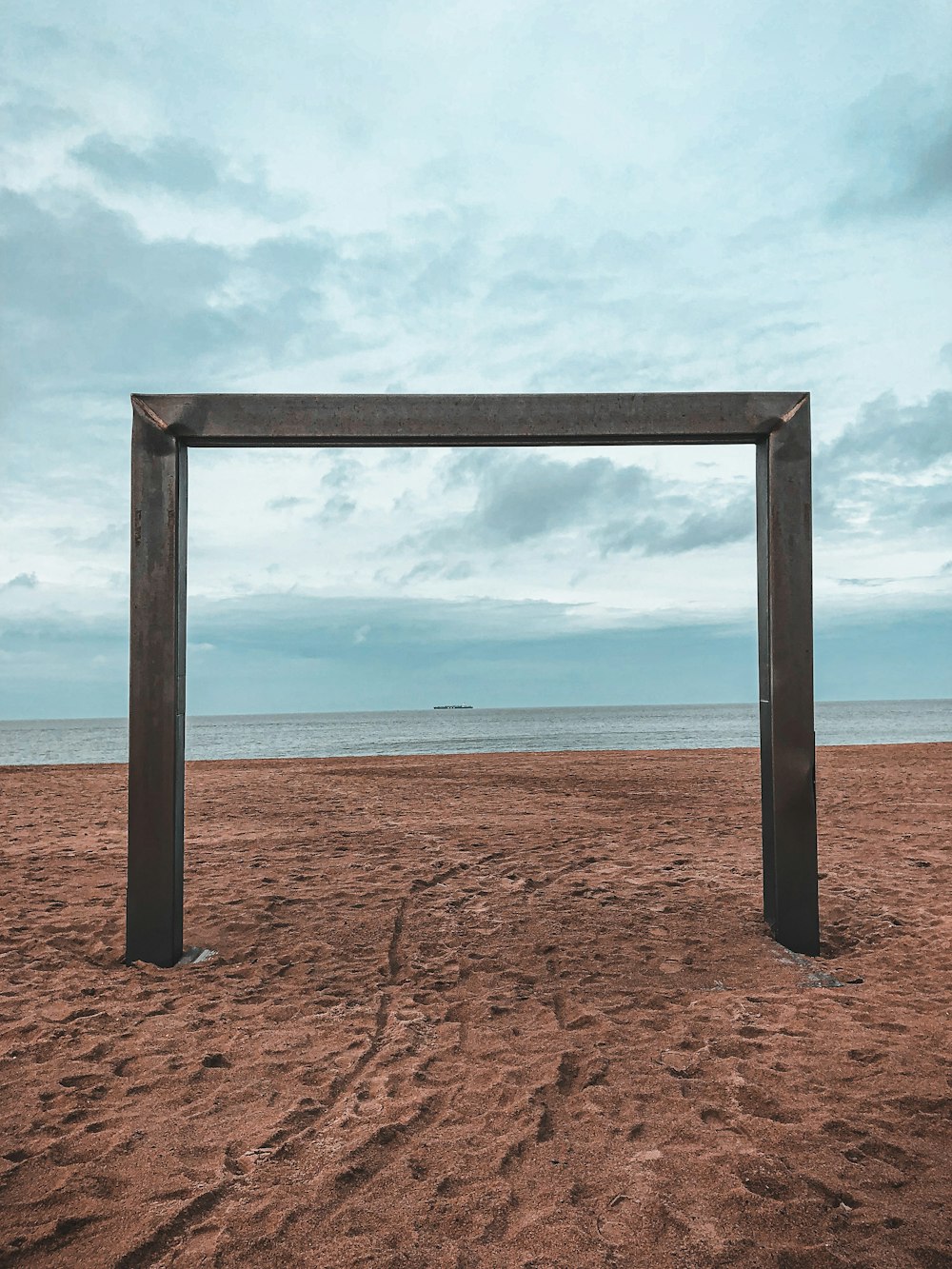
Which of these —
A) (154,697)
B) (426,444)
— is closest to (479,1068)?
(154,697)

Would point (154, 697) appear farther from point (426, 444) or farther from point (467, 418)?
point (467, 418)

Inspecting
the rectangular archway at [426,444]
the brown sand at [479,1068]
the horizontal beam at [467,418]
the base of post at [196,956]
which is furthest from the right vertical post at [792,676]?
the base of post at [196,956]

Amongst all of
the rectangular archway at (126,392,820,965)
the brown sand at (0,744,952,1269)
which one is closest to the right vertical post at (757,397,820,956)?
the rectangular archway at (126,392,820,965)

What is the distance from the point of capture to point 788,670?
5.04 metres

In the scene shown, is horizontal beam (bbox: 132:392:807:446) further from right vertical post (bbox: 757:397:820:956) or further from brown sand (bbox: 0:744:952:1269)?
brown sand (bbox: 0:744:952:1269)

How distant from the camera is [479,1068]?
3.63 meters

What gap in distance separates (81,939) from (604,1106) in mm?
3903

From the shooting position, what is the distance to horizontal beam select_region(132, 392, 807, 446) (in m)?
4.97

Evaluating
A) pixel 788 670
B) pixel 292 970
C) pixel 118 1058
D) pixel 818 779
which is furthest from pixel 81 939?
pixel 818 779

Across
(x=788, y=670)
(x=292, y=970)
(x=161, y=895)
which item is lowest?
(x=292, y=970)

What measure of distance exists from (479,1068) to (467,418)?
11.9 ft

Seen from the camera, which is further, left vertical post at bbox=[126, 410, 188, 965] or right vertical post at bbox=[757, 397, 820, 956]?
right vertical post at bbox=[757, 397, 820, 956]

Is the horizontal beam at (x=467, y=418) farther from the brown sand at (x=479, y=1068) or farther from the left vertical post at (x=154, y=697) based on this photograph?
the brown sand at (x=479, y=1068)

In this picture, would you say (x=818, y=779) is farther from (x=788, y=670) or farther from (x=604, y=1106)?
(x=604, y=1106)
